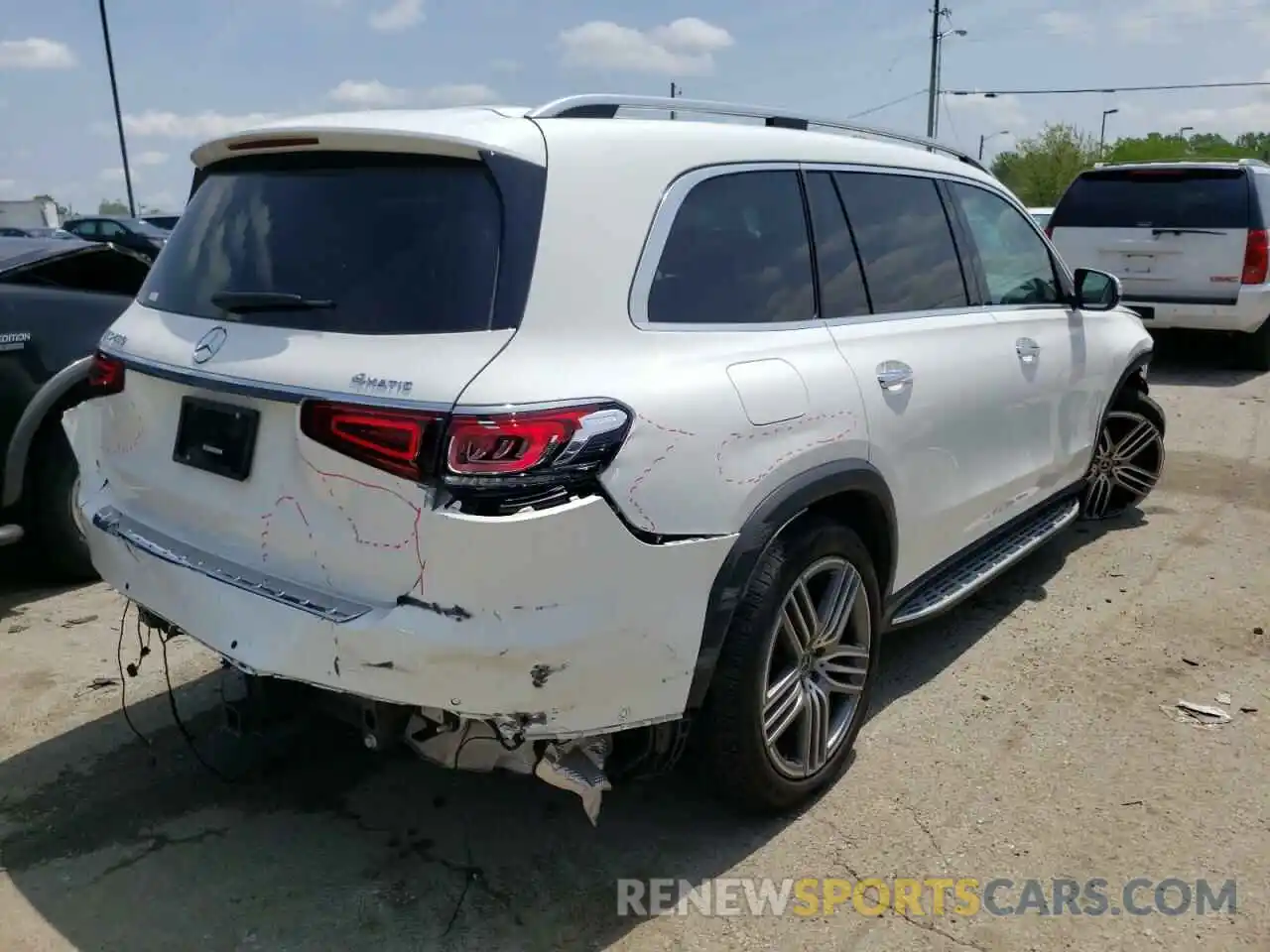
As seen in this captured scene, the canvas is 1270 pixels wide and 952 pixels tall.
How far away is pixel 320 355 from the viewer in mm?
2473

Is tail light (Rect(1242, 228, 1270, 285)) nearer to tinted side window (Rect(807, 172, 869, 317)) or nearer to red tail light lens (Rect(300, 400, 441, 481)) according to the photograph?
tinted side window (Rect(807, 172, 869, 317))

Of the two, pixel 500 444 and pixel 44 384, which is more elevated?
pixel 500 444

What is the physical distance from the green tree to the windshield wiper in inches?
2258

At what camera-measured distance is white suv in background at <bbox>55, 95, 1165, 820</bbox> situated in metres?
2.30

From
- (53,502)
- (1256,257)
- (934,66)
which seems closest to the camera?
(53,502)

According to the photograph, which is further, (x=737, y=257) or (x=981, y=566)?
(x=981, y=566)

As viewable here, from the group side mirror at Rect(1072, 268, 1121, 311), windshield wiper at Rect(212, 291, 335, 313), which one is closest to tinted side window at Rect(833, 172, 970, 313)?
side mirror at Rect(1072, 268, 1121, 311)

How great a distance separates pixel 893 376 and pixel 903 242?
63 centimetres

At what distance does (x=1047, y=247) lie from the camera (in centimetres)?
485

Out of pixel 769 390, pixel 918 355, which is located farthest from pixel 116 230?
pixel 769 390

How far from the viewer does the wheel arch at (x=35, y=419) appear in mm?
4520

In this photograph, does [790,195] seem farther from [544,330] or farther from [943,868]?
[943,868]

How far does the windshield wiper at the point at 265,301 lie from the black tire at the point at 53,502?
2.37m

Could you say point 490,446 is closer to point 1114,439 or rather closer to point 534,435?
point 534,435
